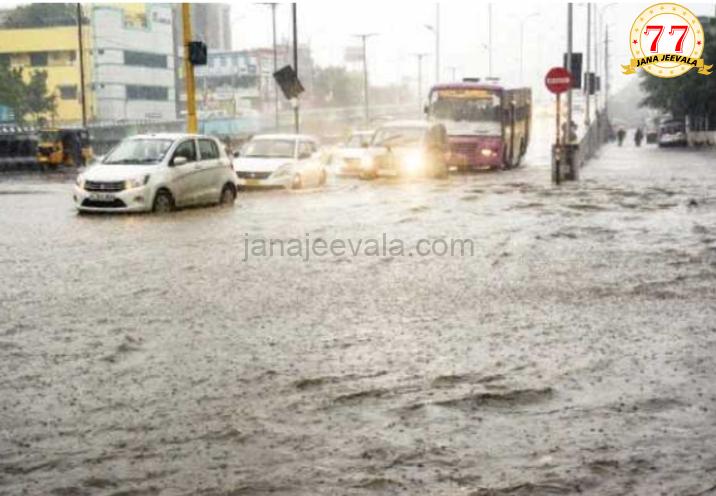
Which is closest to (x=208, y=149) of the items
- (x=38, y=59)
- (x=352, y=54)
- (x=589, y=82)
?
(x=589, y=82)

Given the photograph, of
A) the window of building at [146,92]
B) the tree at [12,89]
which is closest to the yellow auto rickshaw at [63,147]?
the tree at [12,89]

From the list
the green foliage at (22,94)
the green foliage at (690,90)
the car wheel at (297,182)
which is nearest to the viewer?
the car wheel at (297,182)

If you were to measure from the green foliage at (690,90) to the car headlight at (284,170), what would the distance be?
137 feet

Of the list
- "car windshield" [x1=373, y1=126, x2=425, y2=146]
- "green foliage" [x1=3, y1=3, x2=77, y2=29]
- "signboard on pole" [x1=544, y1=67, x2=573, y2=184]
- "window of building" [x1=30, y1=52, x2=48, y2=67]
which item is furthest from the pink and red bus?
"green foliage" [x1=3, y1=3, x2=77, y2=29]

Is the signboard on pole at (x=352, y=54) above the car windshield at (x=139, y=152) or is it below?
above

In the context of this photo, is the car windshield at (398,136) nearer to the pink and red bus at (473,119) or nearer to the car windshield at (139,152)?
the pink and red bus at (473,119)

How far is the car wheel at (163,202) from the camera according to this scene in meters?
18.5

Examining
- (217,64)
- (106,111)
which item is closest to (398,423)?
(106,111)

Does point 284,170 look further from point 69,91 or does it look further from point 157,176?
point 69,91

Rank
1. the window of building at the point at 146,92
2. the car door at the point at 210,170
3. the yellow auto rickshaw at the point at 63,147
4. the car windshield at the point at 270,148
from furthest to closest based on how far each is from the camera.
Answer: the window of building at the point at 146,92, the yellow auto rickshaw at the point at 63,147, the car windshield at the point at 270,148, the car door at the point at 210,170

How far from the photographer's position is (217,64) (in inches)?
4697

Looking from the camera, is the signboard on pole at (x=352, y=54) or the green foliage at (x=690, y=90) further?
the signboard on pole at (x=352, y=54)

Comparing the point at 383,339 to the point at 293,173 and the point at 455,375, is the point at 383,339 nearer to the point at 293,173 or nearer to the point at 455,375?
the point at 455,375

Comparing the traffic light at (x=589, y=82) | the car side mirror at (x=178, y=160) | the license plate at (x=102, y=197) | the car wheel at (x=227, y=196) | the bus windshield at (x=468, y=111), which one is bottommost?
the car wheel at (x=227, y=196)
